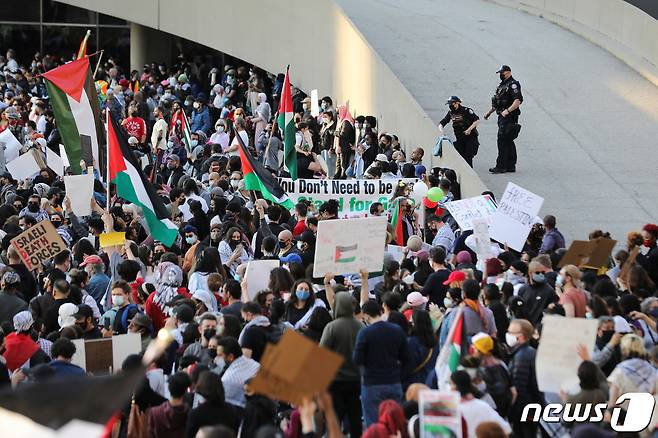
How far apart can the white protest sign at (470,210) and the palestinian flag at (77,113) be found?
179 inches

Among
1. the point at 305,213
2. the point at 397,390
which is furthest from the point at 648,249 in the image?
the point at 397,390

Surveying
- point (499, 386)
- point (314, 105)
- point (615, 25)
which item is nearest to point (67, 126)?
point (314, 105)

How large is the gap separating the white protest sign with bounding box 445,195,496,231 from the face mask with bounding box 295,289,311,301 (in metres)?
3.76

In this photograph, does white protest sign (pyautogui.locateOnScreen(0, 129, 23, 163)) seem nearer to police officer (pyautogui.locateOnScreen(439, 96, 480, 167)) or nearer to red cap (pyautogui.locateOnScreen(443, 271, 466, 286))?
police officer (pyautogui.locateOnScreen(439, 96, 480, 167))

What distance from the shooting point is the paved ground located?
1925 centimetres

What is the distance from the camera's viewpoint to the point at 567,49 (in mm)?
25453

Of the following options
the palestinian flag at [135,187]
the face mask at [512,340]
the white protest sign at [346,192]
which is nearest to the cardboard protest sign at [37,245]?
the palestinian flag at [135,187]

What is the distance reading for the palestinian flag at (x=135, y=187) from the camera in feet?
48.6

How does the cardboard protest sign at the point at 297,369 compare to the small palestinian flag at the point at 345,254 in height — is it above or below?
above

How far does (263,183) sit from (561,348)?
8.36 meters

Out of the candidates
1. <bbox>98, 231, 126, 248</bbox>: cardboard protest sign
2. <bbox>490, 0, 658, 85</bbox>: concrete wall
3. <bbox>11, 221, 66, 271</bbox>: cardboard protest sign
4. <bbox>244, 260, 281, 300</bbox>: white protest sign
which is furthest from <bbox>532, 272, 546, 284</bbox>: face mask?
<bbox>490, 0, 658, 85</bbox>: concrete wall

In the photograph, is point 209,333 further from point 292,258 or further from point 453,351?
point 292,258

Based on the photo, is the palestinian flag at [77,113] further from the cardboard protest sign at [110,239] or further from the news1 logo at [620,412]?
the news1 logo at [620,412]

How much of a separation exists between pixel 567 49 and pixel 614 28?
92cm
